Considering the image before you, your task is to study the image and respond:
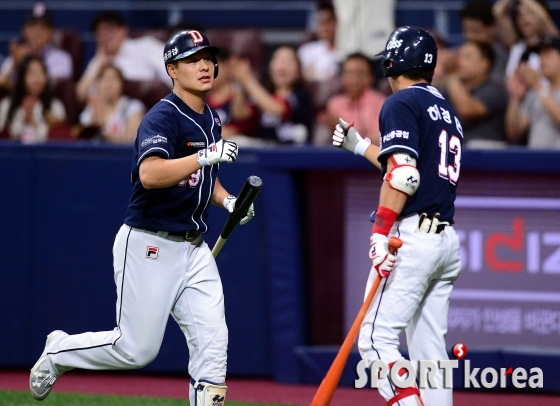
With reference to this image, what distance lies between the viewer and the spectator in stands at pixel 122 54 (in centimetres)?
893

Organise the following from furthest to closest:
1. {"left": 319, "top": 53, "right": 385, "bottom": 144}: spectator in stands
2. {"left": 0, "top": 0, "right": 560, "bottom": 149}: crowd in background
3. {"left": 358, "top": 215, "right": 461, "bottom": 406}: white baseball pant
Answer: {"left": 319, "top": 53, "right": 385, "bottom": 144}: spectator in stands, {"left": 0, "top": 0, "right": 560, "bottom": 149}: crowd in background, {"left": 358, "top": 215, "right": 461, "bottom": 406}: white baseball pant

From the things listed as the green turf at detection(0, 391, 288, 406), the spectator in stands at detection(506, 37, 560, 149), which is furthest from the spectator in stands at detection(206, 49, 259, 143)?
the green turf at detection(0, 391, 288, 406)

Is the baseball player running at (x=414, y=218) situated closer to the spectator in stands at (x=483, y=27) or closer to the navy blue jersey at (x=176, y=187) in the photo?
the navy blue jersey at (x=176, y=187)

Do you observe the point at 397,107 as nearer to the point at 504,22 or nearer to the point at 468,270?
the point at 468,270

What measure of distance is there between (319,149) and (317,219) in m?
0.48

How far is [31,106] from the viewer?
8523 mm

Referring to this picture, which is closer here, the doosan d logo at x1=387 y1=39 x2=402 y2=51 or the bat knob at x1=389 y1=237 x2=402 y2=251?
the bat knob at x1=389 y1=237 x2=402 y2=251

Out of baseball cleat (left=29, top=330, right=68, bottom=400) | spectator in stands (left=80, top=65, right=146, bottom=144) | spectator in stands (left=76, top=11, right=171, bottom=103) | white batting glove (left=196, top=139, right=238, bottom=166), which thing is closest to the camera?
white batting glove (left=196, top=139, right=238, bottom=166)

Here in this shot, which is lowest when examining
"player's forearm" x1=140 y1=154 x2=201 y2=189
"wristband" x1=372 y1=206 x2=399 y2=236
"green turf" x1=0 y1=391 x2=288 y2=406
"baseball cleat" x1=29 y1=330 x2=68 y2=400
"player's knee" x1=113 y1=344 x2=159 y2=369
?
"green turf" x1=0 y1=391 x2=288 y2=406

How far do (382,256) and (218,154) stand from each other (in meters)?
0.85

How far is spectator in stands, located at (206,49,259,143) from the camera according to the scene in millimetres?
7797

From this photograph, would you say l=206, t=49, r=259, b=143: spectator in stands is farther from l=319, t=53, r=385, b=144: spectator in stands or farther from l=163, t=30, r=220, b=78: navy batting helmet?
l=163, t=30, r=220, b=78: navy batting helmet

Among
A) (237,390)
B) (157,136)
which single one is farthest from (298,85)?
(157,136)

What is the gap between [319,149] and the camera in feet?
19.0
